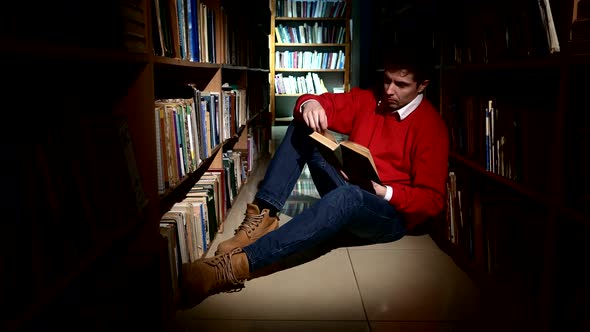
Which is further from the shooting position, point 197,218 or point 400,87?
point 400,87

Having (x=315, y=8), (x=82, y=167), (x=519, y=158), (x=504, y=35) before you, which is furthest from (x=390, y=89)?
(x=315, y=8)

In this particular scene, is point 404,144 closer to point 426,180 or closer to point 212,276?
point 426,180

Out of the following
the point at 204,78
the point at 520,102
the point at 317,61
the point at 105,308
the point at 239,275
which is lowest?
the point at 239,275

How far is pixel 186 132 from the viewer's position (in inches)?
66.1

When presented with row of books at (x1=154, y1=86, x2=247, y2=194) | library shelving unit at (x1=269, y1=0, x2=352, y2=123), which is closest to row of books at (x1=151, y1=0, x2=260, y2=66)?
row of books at (x1=154, y1=86, x2=247, y2=194)

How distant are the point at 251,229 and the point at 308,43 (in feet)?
16.2

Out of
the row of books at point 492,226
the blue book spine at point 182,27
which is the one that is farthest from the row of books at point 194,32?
the row of books at point 492,226

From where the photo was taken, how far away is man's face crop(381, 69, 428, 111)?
1880mm

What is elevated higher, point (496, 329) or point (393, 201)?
point (393, 201)

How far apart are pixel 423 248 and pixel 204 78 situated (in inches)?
51.2

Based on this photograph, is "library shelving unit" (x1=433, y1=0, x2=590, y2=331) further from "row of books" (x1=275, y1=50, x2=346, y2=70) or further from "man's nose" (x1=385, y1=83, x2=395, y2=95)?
"row of books" (x1=275, y1=50, x2=346, y2=70)

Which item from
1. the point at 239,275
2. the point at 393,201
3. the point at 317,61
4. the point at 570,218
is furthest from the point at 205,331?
the point at 317,61

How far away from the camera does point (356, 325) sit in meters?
1.46

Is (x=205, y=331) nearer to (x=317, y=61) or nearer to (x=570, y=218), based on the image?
(x=570, y=218)
